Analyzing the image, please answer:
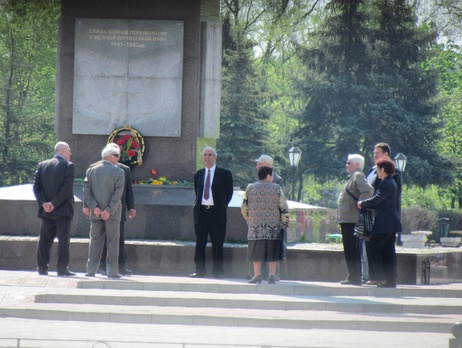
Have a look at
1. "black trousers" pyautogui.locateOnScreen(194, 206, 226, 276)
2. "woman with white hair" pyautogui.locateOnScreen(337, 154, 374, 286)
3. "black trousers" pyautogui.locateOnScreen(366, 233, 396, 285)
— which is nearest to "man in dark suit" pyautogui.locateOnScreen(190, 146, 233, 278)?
"black trousers" pyautogui.locateOnScreen(194, 206, 226, 276)

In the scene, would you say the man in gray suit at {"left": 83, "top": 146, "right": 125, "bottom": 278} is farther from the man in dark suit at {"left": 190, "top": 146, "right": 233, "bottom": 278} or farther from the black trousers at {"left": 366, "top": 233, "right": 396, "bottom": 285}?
the black trousers at {"left": 366, "top": 233, "right": 396, "bottom": 285}

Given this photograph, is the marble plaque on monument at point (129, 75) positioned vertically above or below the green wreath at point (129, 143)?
above

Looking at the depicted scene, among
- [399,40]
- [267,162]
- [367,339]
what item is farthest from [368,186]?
[399,40]

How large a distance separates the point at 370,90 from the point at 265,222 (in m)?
33.4

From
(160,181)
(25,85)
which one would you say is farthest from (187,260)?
(25,85)

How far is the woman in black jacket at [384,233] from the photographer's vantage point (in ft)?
47.2

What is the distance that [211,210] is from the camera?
15688mm

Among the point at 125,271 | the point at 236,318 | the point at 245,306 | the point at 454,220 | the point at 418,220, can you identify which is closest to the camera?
the point at 236,318

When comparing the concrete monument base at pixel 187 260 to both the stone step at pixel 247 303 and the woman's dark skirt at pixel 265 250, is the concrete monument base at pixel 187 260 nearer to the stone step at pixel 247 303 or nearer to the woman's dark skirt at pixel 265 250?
the woman's dark skirt at pixel 265 250

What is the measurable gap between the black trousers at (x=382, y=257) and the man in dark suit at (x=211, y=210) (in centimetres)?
221

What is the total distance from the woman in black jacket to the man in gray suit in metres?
3.16

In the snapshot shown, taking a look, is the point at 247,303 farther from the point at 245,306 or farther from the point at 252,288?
the point at 252,288

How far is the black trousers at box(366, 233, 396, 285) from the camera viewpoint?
567 inches

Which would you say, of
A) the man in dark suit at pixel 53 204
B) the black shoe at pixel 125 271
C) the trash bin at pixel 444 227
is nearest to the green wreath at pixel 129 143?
the man in dark suit at pixel 53 204
